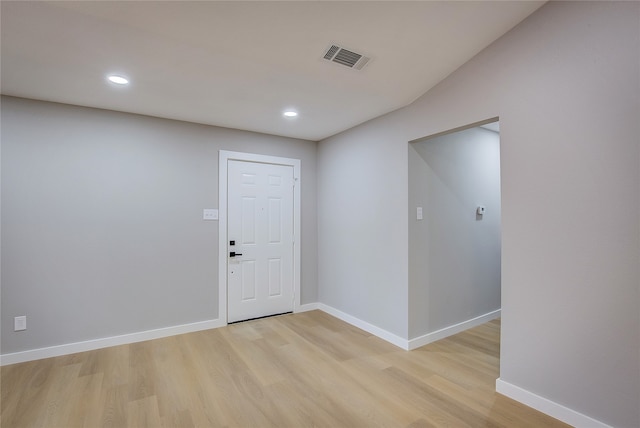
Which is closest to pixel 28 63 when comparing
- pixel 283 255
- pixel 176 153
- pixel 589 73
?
pixel 176 153

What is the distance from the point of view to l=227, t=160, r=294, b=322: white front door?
3.86 meters

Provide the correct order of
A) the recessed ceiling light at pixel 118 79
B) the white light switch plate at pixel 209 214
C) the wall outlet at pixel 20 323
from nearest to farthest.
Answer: the recessed ceiling light at pixel 118 79
the wall outlet at pixel 20 323
the white light switch plate at pixel 209 214

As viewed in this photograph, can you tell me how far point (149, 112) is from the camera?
10.6 feet

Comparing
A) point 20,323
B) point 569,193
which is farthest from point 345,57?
point 20,323

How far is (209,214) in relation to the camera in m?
3.69

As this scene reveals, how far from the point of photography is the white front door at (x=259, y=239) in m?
3.86

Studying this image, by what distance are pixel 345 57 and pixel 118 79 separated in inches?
73.6

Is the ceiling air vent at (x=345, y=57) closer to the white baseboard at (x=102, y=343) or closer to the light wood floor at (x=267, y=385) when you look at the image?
the light wood floor at (x=267, y=385)

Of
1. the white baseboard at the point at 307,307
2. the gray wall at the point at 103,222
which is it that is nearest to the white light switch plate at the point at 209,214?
the gray wall at the point at 103,222

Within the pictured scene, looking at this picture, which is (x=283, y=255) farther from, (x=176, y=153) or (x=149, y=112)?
(x=149, y=112)

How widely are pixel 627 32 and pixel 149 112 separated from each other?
3.91m

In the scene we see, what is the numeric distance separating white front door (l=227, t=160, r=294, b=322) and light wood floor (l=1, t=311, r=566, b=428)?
0.68 metres

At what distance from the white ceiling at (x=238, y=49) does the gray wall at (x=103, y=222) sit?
1.15ft

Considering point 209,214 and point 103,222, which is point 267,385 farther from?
point 103,222
